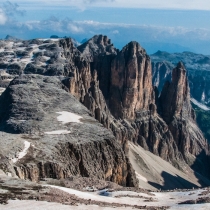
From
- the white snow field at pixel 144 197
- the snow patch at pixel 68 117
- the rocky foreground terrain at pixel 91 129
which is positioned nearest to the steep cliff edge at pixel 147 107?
the rocky foreground terrain at pixel 91 129

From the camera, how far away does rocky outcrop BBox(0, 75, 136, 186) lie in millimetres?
42844

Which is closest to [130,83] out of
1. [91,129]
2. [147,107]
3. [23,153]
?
[147,107]

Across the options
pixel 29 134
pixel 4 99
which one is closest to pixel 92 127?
pixel 29 134

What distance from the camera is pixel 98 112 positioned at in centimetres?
10331

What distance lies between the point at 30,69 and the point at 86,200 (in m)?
99.2

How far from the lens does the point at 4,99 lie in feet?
235

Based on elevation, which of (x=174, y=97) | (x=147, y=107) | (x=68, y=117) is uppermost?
(x=68, y=117)

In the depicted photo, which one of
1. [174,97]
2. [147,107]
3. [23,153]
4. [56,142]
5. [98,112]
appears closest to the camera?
[23,153]

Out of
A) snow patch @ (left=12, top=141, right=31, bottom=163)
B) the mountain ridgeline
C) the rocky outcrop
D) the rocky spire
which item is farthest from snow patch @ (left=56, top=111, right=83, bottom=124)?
the rocky spire

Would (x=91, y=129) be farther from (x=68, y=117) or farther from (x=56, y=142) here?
(x=56, y=142)

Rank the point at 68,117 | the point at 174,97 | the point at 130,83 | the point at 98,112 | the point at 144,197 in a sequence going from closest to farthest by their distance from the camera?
the point at 144,197
the point at 68,117
the point at 98,112
the point at 130,83
the point at 174,97

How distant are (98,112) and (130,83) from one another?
47623mm

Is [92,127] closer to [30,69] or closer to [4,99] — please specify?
[4,99]

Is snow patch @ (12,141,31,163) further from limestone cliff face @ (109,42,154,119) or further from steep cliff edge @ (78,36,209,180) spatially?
limestone cliff face @ (109,42,154,119)
